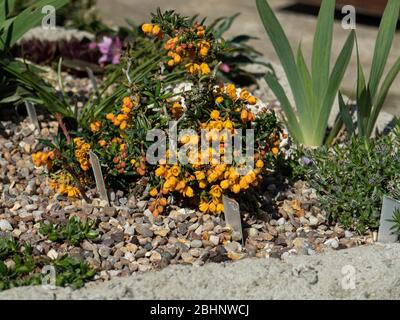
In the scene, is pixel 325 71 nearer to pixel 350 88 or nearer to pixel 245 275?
pixel 245 275

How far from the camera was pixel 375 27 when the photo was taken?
642 centimetres

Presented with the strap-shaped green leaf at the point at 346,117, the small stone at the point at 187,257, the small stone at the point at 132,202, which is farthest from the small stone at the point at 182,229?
the strap-shaped green leaf at the point at 346,117

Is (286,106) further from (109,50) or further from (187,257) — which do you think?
(109,50)

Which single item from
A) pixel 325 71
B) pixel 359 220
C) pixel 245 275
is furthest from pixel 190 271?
Result: pixel 325 71

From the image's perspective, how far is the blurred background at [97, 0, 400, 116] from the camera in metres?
5.90

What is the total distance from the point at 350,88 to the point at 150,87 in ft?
7.09

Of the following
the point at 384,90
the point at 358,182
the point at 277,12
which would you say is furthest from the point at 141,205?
the point at 277,12

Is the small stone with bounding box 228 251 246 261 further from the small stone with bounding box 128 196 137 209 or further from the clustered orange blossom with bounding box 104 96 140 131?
Answer: the clustered orange blossom with bounding box 104 96 140 131

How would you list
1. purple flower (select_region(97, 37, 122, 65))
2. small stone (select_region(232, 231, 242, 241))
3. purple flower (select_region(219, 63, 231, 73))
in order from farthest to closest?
1. purple flower (select_region(97, 37, 122, 65))
2. purple flower (select_region(219, 63, 231, 73))
3. small stone (select_region(232, 231, 242, 241))

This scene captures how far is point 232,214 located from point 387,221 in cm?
60

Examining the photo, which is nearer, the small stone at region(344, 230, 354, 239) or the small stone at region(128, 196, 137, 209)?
the small stone at region(344, 230, 354, 239)

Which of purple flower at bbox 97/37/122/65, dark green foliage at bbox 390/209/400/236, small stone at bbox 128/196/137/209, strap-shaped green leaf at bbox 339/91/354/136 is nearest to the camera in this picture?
dark green foliage at bbox 390/209/400/236

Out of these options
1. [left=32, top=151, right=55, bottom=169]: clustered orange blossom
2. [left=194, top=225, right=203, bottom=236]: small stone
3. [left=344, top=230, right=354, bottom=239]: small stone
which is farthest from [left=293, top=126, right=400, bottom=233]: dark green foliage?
[left=32, top=151, right=55, bottom=169]: clustered orange blossom

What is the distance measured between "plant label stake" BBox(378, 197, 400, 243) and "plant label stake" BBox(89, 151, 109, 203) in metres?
1.13
